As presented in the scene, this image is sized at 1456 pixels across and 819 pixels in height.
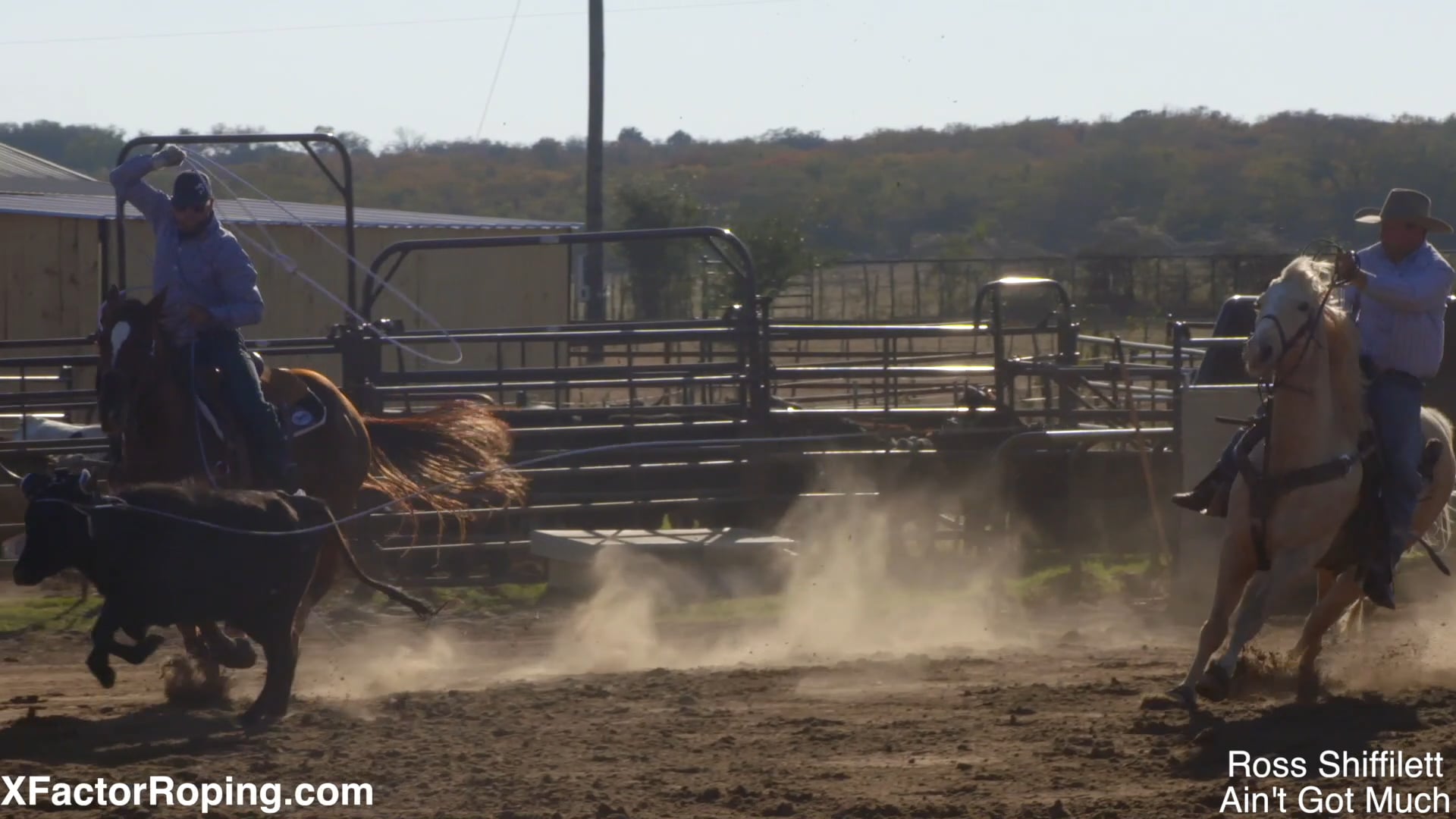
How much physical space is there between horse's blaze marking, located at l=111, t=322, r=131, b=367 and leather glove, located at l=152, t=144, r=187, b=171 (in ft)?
2.60

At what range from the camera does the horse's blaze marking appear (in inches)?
260

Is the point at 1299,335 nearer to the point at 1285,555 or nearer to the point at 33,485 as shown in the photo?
the point at 1285,555

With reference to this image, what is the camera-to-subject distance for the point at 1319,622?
6738 millimetres

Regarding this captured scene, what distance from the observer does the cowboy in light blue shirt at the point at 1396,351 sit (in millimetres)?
6578

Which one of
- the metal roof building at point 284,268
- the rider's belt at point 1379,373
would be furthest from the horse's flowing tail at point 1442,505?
the metal roof building at point 284,268

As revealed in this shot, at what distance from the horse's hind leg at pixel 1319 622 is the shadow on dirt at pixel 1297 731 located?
0.13 metres

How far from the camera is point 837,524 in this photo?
1084cm

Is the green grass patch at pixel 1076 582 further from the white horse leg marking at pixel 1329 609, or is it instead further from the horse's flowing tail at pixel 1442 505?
the white horse leg marking at pixel 1329 609

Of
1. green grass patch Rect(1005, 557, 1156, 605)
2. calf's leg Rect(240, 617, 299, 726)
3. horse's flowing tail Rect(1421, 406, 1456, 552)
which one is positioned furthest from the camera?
green grass patch Rect(1005, 557, 1156, 605)

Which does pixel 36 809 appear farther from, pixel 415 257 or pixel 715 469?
pixel 415 257

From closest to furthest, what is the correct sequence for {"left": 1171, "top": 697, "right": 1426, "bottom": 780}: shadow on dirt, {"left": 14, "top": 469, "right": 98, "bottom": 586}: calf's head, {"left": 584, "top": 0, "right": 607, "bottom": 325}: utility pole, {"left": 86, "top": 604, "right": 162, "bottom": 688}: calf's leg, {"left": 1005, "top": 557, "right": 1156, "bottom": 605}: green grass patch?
{"left": 1171, "top": 697, "right": 1426, "bottom": 780}: shadow on dirt → {"left": 14, "top": 469, "right": 98, "bottom": 586}: calf's head → {"left": 86, "top": 604, "right": 162, "bottom": 688}: calf's leg → {"left": 1005, "top": 557, "right": 1156, "bottom": 605}: green grass patch → {"left": 584, "top": 0, "right": 607, "bottom": 325}: utility pole

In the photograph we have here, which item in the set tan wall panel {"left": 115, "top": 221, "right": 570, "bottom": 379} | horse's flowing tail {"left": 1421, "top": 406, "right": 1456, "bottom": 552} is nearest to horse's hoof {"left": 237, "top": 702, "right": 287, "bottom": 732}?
horse's flowing tail {"left": 1421, "top": 406, "right": 1456, "bottom": 552}

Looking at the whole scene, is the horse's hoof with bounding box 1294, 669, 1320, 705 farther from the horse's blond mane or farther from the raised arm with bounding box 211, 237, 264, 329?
the raised arm with bounding box 211, 237, 264, 329

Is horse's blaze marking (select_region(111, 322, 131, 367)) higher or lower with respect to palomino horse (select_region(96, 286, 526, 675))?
higher
